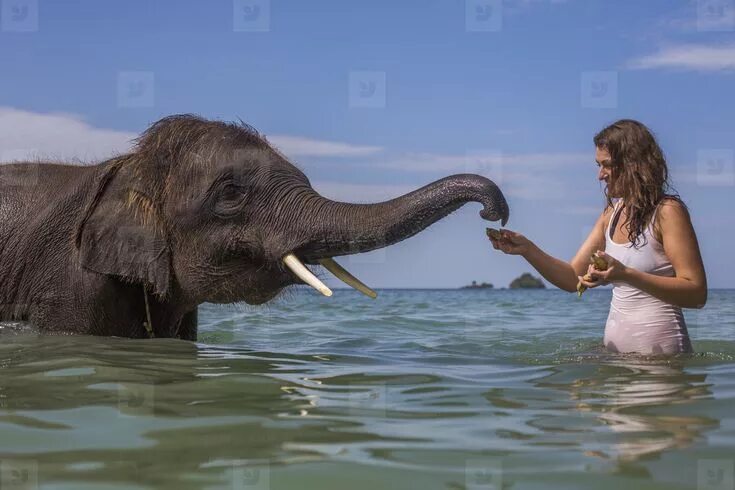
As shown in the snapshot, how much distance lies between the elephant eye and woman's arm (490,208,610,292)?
2112 millimetres

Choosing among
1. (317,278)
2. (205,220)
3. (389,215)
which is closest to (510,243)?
(389,215)

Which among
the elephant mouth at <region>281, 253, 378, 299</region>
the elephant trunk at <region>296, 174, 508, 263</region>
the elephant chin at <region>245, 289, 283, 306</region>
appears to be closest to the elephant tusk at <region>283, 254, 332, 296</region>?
the elephant mouth at <region>281, 253, 378, 299</region>

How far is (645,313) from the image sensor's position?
7.18 m

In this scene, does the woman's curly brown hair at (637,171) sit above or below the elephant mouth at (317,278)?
above

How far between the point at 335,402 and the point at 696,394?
2.06 metres

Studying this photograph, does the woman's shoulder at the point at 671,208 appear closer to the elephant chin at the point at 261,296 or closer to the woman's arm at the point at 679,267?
the woman's arm at the point at 679,267

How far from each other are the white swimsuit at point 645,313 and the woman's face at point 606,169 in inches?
9.1

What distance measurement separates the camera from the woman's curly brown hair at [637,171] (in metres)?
6.93

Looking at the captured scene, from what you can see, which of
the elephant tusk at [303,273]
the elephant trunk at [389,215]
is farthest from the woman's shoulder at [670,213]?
the elephant tusk at [303,273]

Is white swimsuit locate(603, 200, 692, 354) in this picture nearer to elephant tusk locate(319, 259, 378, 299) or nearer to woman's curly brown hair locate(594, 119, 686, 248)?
woman's curly brown hair locate(594, 119, 686, 248)

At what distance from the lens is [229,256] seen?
7879 millimetres

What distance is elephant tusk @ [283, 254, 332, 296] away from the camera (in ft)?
23.6

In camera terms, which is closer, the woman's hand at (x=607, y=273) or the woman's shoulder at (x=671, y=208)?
the woman's hand at (x=607, y=273)

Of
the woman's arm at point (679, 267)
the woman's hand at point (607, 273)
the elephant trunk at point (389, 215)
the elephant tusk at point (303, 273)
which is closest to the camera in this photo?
the woman's hand at point (607, 273)
